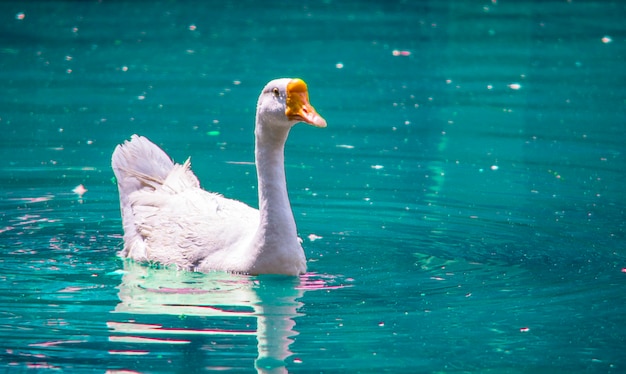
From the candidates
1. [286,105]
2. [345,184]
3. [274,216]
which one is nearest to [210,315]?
[274,216]

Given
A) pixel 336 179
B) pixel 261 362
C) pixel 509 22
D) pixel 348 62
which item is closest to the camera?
pixel 261 362

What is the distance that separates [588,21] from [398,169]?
9880 millimetres

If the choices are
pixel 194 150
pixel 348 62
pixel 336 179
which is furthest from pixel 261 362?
pixel 348 62

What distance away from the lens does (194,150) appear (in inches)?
480

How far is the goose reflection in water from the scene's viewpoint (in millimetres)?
6582

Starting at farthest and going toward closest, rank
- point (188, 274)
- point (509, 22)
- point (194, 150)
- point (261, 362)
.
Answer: point (509, 22), point (194, 150), point (188, 274), point (261, 362)

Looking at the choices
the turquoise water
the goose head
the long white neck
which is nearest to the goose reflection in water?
the turquoise water

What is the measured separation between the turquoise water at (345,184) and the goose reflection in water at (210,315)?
0.8 inches

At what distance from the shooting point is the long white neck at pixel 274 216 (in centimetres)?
787

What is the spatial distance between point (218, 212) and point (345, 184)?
2.53 m

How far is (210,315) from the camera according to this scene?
723 cm

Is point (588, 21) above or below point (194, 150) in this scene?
above

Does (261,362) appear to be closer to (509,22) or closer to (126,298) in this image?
(126,298)

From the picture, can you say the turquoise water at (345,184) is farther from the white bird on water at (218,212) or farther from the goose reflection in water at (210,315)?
the white bird on water at (218,212)
